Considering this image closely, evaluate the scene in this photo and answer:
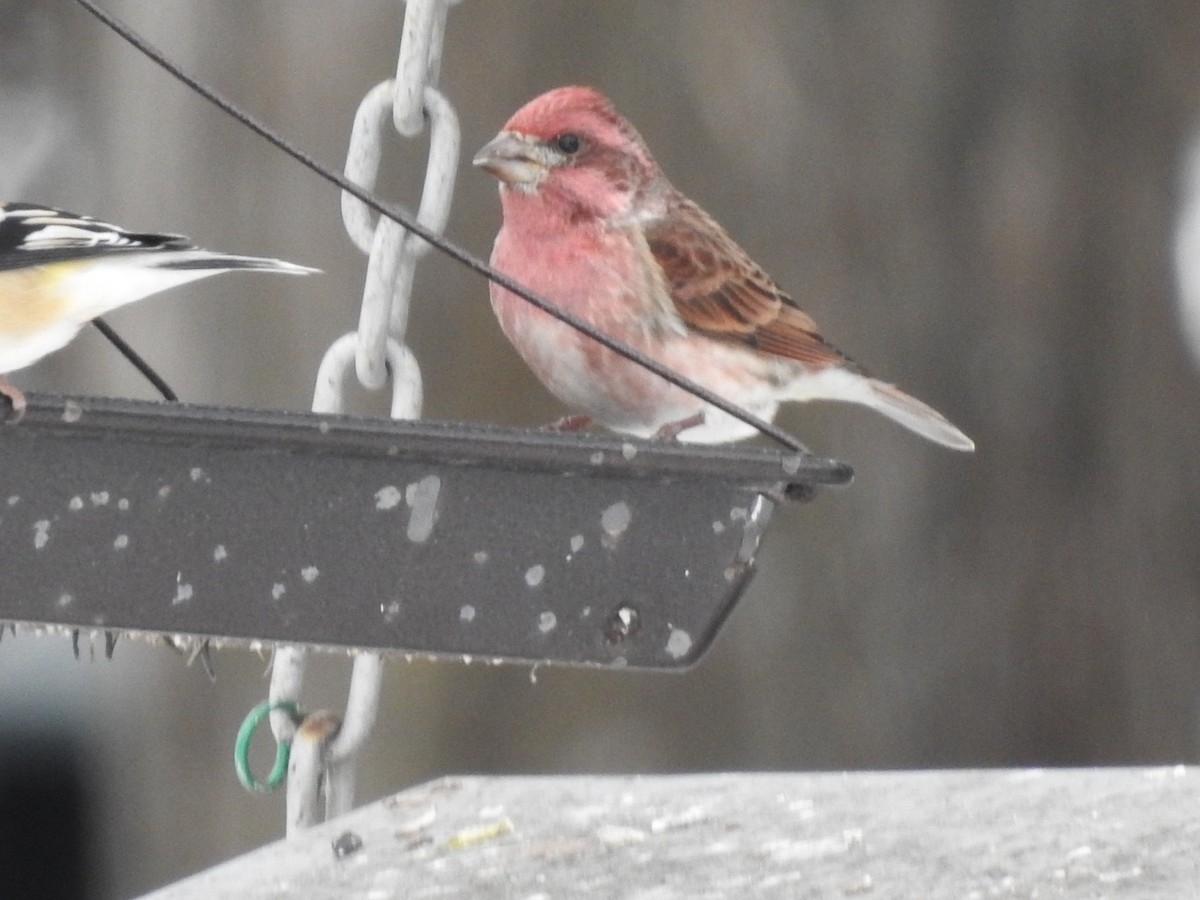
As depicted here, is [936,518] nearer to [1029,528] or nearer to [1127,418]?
[1029,528]

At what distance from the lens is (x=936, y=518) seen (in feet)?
20.1

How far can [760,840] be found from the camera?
11.4 feet

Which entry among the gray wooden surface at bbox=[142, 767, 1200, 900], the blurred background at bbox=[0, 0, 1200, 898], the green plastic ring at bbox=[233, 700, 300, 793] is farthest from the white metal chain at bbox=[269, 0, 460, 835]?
the blurred background at bbox=[0, 0, 1200, 898]

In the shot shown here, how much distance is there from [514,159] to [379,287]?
951mm

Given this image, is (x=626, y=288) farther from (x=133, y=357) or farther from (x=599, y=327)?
(x=133, y=357)

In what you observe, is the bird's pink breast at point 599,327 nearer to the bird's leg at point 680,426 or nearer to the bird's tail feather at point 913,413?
the bird's leg at point 680,426

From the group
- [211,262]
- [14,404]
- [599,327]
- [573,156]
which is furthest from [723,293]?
[14,404]

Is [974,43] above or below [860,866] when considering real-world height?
above

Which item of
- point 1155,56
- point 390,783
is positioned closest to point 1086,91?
point 1155,56

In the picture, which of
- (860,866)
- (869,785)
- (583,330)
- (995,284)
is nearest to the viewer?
(583,330)

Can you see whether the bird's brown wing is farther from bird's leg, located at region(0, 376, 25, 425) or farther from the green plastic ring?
bird's leg, located at region(0, 376, 25, 425)

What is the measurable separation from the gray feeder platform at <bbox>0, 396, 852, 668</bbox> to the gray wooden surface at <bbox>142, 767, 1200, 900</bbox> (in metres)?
0.47

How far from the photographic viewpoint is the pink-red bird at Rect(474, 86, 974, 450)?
160 inches

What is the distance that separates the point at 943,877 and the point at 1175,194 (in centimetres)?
377
